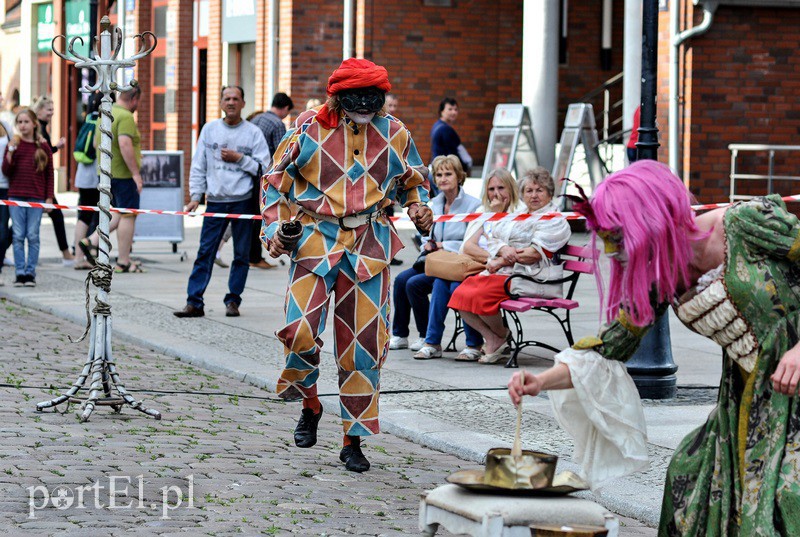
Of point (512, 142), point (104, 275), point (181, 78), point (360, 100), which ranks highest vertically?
point (181, 78)

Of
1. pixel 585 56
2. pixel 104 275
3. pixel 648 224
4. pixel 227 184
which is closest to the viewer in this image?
pixel 648 224

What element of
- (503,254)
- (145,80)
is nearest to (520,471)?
(503,254)

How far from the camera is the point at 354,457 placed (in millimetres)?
6887

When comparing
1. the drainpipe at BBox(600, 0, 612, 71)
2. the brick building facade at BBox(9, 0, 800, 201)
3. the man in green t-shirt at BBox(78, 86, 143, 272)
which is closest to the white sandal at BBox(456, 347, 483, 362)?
the man in green t-shirt at BBox(78, 86, 143, 272)

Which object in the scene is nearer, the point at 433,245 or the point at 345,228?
the point at 345,228

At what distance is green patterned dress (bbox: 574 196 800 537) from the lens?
3902 millimetres

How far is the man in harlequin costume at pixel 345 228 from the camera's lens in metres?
6.75

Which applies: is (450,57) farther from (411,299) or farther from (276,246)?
(276,246)

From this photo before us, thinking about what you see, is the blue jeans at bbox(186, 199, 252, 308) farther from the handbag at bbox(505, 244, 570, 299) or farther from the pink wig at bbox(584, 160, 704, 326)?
the pink wig at bbox(584, 160, 704, 326)

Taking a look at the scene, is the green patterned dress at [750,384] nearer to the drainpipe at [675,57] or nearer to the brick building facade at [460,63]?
the drainpipe at [675,57]

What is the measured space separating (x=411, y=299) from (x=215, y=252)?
8.04 ft

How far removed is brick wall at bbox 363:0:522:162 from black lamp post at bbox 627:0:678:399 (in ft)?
50.0

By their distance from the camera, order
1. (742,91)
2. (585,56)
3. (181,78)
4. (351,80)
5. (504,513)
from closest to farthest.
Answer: (504,513), (351,80), (742,91), (585,56), (181,78)

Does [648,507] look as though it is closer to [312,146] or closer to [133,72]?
[312,146]
